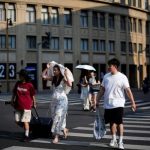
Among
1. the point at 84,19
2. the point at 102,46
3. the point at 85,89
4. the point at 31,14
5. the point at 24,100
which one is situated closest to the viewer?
the point at 24,100

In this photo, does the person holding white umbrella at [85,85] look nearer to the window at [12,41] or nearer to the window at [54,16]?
the window at [12,41]

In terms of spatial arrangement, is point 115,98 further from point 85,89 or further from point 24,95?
point 85,89

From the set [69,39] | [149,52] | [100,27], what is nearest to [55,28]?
[69,39]

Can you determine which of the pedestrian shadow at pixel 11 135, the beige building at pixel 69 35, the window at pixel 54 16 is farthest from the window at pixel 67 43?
the pedestrian shadow at pixel 11 135

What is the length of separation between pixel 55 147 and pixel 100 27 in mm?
55215

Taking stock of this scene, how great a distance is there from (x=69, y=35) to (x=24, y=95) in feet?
161

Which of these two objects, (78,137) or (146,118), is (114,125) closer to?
(78,137)

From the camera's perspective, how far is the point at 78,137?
12.1 m

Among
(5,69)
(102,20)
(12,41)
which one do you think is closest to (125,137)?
(5,69)

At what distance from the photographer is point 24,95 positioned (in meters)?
11.5

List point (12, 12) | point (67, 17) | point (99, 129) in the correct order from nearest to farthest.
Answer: point (99, 129) → point (12, 12) → point (67, 17)

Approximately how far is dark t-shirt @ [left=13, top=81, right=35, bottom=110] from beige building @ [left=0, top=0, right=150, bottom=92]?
122 feet

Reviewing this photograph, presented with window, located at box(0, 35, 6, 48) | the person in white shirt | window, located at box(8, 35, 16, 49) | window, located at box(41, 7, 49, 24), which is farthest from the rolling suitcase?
window, located at box(41, 7, 49, 24)

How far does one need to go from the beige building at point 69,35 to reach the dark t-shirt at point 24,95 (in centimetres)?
3728
